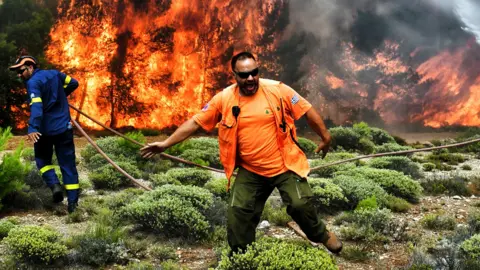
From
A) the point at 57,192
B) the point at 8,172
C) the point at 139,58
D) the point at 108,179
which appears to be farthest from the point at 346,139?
the point at 8,172

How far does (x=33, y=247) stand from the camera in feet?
15.5

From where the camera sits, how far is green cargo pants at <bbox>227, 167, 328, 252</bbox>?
3943 mm

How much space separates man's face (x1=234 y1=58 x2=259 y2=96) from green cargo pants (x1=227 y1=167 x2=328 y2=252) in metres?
0.82

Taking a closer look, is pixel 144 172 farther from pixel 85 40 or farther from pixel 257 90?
pixel 85 40

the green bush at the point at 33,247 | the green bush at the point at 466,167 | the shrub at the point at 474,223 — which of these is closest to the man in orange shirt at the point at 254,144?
the green bush at the point at 33,247

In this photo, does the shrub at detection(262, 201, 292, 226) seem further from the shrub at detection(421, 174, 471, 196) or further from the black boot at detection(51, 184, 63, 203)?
the shrub at detection(421, 174, 471, 196)

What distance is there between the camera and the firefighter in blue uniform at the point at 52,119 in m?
6.34

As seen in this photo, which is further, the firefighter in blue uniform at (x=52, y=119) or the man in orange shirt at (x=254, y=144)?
the firefighter in blue uniform at (x=52, y=119)

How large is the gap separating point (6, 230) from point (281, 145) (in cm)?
407

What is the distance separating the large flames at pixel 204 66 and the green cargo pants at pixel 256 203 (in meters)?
22.0

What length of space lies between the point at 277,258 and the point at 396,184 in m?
5.51

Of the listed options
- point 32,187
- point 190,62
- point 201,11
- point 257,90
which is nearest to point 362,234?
point 257,90

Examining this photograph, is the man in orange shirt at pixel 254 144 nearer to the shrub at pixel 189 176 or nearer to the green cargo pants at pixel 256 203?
the green cargo pants at pixel 256 203

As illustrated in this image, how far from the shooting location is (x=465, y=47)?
34312 millimetres
